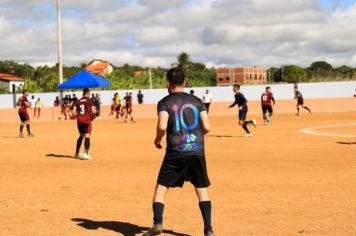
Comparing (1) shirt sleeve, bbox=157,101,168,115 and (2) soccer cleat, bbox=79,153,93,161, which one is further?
(2) soccer cleat, bbox=79,153,93,161

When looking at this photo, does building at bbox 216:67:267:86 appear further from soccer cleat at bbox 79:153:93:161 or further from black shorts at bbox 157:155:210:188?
black shorts at bbox 157:155:210:188

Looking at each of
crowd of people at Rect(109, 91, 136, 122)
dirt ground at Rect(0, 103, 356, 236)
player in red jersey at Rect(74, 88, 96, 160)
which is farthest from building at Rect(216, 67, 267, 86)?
dirt ground at Rect(0, 103, 356, 236)

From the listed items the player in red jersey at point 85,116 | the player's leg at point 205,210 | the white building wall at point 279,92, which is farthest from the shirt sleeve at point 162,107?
the white building wall at point 279,92

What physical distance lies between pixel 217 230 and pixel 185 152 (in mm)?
1149

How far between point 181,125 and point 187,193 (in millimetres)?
3240

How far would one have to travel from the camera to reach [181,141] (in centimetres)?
604

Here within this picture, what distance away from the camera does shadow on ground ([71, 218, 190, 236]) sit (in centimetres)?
662

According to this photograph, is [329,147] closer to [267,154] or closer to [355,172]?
[267,154]

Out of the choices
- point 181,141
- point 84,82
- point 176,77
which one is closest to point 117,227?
point 181,141

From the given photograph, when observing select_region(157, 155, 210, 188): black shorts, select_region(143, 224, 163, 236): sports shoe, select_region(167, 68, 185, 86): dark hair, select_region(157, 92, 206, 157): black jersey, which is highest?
select_region(167, 68, 185, 86): dark hair

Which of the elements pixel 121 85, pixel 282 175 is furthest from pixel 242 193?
pixel 121 85

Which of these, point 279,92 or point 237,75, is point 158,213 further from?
point 237,75

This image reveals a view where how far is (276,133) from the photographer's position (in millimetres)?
20953

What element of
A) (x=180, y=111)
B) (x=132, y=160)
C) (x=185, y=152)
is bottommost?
(x=132, y=160)
